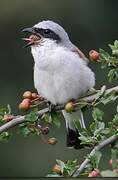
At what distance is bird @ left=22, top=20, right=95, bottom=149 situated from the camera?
398 centimetres

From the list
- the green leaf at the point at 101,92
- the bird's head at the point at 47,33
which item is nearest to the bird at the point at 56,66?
the bird's head at the point at 47,33

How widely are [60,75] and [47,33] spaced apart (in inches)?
8.0

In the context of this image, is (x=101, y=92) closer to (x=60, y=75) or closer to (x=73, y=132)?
(x=60, y=75)

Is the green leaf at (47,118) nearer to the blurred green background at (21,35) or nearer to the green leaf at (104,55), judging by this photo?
the green leaf at (104,55)

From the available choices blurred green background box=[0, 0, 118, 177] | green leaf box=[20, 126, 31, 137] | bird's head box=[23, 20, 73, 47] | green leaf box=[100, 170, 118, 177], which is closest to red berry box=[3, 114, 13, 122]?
green leaf box=[20, 126, 31, 137]

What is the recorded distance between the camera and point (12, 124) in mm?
3311

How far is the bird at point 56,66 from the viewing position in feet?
13.0

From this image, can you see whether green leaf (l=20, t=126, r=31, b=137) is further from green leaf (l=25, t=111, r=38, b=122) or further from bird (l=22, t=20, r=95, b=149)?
bird (l=22, t=20, r=95, b=149)

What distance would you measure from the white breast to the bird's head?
0.14 ft

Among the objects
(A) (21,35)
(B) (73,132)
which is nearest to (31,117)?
(B) (73,132)

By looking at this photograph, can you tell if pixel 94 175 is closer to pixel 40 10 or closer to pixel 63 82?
pixel 63 82

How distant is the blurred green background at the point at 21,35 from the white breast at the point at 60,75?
5015mm

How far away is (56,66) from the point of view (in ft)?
13.0

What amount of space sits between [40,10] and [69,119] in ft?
19.9
